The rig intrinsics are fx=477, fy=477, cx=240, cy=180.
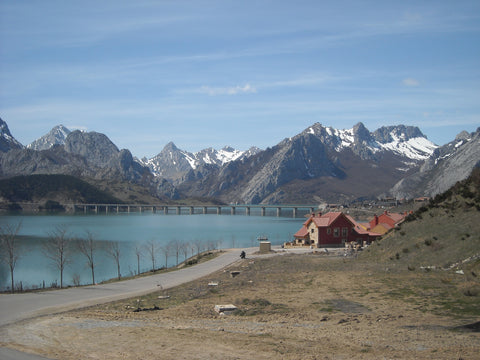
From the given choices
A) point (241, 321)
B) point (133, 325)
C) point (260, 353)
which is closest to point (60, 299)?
point (133, 325)

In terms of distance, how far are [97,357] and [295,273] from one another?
26445 mm

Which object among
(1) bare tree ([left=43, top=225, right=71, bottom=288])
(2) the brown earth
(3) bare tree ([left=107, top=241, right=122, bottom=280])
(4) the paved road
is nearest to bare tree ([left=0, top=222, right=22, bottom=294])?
(1) bare tree ([left=43, top=225, right=71, bottom=288])

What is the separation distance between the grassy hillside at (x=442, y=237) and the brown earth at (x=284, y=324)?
3.10m

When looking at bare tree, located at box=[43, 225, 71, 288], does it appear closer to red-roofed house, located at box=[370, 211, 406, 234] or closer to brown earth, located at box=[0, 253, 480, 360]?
brown earth, located at box=[0, 253, 480, 360]

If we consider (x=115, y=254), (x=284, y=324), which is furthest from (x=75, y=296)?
(x=115, y=254)

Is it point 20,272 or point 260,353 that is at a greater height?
point 260,353

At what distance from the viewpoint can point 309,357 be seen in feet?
53.9

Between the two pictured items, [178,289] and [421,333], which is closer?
[421,333]

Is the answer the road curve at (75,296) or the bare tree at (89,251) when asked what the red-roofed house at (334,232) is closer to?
the road curve at (75,296)

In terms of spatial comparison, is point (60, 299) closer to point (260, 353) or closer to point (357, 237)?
point (260, 353)

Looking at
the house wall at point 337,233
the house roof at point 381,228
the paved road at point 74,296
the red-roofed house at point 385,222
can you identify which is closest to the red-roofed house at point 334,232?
the house wall at point 337,233

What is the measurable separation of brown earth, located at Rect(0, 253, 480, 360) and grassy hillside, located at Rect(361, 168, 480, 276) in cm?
310

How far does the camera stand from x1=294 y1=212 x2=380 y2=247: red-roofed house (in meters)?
77.1

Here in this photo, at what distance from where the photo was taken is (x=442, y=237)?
135 ft
